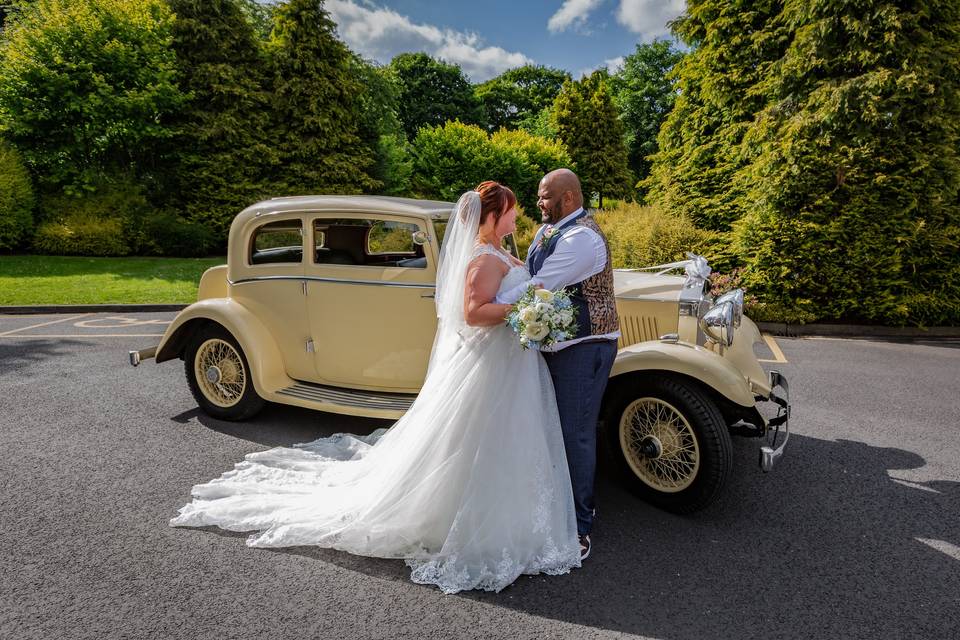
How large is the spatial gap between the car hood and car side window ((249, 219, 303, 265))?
269cm

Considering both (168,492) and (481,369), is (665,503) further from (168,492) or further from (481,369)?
(168,492)

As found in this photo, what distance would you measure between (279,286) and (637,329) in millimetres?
2949

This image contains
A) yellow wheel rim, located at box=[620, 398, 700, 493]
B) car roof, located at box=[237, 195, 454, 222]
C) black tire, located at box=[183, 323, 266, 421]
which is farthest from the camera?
black tire, located at box=[183, 323, 266, 421]

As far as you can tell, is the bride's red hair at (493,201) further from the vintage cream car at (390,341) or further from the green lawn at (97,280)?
the green lawn at (97,280)

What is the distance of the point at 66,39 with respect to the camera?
1526cm

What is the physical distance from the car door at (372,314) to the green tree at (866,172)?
7.37 meters

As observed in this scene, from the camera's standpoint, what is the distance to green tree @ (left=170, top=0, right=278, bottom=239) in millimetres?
17922

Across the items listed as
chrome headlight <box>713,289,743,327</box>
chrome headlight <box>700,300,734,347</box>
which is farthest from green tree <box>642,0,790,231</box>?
chrome headlight <box>700,300,734,347</box>

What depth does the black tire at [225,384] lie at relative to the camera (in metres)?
4.59

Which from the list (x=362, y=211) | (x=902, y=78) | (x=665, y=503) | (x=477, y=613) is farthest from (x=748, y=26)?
(x=477, y=613)

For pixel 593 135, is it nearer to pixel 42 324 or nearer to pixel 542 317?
pixel 42 324

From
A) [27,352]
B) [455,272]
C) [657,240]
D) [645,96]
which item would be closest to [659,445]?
[455,272]

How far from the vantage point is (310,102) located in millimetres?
19219

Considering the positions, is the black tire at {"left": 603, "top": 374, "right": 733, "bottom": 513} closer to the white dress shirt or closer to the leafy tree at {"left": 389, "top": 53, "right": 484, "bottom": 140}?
the white dress shirt
